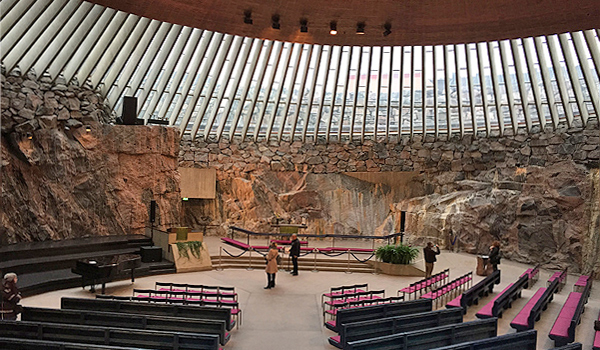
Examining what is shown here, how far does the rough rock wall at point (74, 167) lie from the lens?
14.1 metres

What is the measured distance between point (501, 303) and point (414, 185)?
12.3 metres

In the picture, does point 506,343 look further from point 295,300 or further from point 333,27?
point 333,27

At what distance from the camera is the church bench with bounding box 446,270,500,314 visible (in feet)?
30.5

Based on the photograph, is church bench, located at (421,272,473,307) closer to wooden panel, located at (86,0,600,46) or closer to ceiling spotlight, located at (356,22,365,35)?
wooden panel, located at (86,0,600,46)

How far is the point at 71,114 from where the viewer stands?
15867 mm

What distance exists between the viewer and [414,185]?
21266mm

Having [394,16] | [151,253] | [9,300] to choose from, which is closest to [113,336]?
[9,300]

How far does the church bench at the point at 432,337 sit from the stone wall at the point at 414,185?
1079 centimetres

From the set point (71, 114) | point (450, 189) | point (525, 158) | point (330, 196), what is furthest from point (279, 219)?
point (525, 158)

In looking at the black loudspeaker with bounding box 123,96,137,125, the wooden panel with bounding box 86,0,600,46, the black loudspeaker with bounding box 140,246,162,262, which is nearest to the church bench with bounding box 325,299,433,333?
the wooden panel with bounding box 86,0,600,46

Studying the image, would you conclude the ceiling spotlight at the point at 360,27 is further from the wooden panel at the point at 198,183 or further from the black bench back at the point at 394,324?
the wooden panel at the point at 198,183

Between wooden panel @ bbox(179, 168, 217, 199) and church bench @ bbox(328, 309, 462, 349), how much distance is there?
45.1ft

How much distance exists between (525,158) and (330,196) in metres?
8.50

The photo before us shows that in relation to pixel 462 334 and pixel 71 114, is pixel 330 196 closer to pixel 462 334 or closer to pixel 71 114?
pixel 71 114
